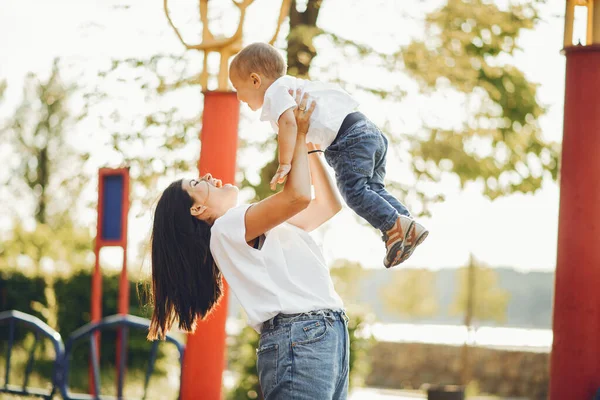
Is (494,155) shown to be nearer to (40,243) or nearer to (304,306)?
(304,306)

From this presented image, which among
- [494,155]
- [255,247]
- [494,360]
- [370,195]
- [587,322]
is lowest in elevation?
[494,360]

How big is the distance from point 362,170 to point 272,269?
614 millimetres

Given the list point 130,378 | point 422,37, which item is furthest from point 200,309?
point 130,378

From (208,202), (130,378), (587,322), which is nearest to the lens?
(208,202)

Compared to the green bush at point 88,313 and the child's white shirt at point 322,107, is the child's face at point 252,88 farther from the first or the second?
the green bush at point 88,313

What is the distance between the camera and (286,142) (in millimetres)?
2518

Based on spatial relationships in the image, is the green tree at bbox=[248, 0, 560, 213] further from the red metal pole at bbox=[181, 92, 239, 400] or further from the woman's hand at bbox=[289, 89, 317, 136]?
the woman's hand at bbox=[289, 89, 317, 136]

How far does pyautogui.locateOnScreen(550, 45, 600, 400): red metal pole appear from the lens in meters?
3.79

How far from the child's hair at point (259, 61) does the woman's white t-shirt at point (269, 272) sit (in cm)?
55

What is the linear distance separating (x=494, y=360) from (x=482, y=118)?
7.74 m

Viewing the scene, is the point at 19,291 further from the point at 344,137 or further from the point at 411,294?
the point at 411,294

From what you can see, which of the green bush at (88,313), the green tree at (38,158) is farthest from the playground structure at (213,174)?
the green tree at (38,158)

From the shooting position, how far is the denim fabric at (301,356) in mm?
2328

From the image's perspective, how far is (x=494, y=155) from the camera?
332 inches
